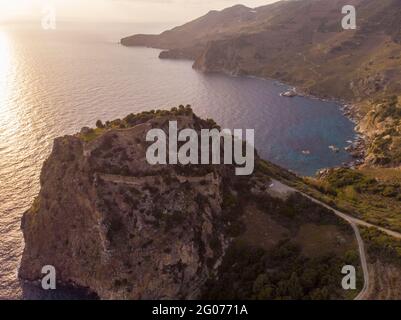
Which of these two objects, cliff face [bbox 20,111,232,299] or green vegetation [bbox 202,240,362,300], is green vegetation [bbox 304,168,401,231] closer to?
green vegetation [bbox 202,240,362,300]

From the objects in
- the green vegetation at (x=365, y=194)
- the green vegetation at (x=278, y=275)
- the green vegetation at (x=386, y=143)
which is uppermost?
the green vegetation at (x=386, y=143)

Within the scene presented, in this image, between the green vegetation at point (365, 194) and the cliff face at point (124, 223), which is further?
the green vegetation at point (365, 194)

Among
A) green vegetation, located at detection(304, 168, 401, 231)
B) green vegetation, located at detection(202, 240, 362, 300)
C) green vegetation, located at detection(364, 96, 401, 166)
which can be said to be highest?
green vegetation, located at detection(364, 96, 401, 166)

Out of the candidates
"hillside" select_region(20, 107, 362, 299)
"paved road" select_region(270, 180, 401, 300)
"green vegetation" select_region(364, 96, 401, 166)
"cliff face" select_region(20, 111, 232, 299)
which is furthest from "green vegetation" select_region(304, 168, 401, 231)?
"cliff face" select_region(20, 111, 232, 299)

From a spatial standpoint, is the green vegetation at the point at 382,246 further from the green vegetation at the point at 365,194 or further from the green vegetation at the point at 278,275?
the green vegetation at the point at 365,194

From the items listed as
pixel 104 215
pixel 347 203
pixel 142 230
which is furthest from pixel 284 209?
pixel 104 215

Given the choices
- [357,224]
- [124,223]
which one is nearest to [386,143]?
[357,224]

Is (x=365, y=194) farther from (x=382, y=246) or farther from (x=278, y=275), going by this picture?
(x=278, y=275)

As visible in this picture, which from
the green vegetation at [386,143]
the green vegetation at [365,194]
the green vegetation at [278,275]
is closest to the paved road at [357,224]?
the green vegetation at [278,275]
